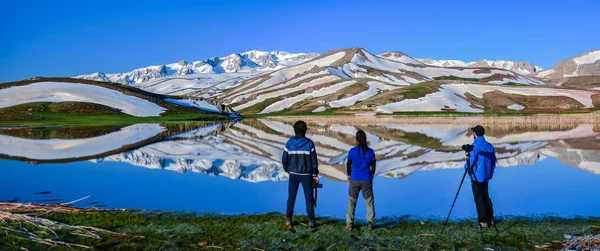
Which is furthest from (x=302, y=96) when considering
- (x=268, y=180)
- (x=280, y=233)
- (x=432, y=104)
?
(x=280, y=233)

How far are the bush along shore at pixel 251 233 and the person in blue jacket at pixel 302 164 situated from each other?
17.6 inches

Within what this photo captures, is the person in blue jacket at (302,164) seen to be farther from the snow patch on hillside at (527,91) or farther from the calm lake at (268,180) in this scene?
the snow patch on hillside at (527,91)

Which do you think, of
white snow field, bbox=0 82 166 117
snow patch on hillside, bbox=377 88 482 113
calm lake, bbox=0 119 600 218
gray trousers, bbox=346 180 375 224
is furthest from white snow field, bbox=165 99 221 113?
gray trousers, bbox=346 180 375 224

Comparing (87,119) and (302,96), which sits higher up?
(302,96)

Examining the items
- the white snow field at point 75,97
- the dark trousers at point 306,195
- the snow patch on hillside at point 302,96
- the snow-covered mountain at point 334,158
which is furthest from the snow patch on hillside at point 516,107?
the dark trousers at point 306,195

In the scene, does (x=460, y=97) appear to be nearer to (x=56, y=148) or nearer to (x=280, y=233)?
(x=56, y=148)

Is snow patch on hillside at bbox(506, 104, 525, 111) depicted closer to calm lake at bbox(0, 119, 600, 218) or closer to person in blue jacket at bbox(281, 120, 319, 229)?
calm lake at bbox(0, 119, 600, 218)

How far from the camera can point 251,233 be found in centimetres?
1095

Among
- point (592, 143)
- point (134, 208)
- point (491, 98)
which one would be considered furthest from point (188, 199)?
point (491, 98)

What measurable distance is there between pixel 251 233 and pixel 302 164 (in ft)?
6.51

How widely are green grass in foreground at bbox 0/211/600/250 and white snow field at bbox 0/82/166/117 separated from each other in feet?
283

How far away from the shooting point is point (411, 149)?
31234mm

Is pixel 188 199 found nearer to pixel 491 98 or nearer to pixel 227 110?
pixel 227 110

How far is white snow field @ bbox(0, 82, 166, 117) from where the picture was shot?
308 feet
